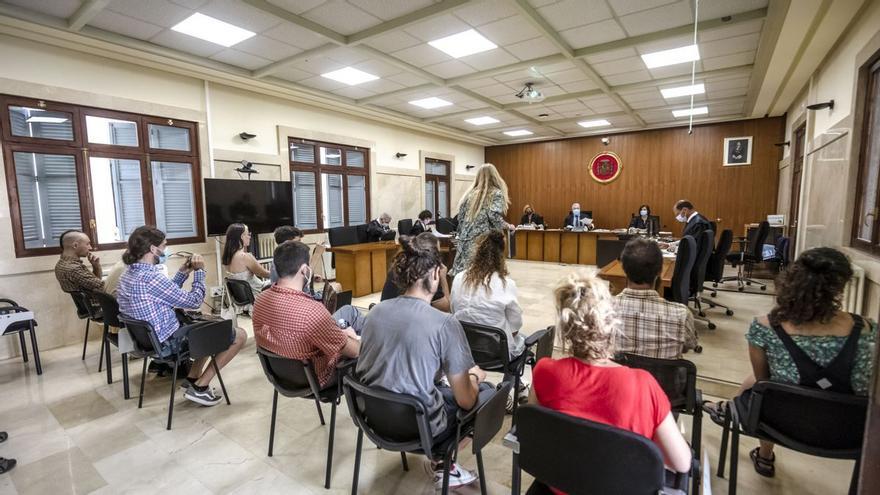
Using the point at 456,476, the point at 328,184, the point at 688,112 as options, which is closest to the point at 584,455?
the point at 456,476

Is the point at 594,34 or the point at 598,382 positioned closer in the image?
the point at 598,382

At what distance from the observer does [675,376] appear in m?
1.70

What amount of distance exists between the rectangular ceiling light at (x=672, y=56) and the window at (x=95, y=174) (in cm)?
581

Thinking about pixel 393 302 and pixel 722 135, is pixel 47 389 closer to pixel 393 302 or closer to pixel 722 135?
pixel 393 302

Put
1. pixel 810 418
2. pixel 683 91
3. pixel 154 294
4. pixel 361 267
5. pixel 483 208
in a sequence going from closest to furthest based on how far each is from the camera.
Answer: pixel 810 418 < pixel 154 294 < pixel 483 208 < pixel 361 267 < pixel 683 91

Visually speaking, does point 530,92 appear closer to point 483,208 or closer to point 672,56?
point 672,56

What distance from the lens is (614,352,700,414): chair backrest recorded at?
167 cm

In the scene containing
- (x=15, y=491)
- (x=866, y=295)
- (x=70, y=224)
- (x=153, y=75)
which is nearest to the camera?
(x=15, y=491)

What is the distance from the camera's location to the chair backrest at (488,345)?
219cm

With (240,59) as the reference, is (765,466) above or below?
below

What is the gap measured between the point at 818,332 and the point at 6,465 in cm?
379

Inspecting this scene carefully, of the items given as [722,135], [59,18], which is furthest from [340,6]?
[722,135]

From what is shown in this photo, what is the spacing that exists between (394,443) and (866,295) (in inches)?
143

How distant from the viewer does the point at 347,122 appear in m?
7.43
